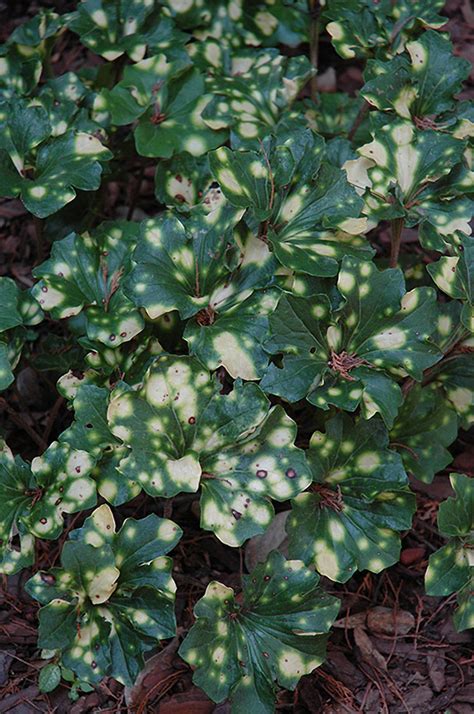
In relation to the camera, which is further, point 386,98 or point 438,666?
Answer: point 386,98

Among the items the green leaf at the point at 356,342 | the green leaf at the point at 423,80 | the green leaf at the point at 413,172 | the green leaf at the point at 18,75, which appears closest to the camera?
the green leaf at the point at 356,342

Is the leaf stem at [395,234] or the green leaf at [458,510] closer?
the green leaf at [458,510]

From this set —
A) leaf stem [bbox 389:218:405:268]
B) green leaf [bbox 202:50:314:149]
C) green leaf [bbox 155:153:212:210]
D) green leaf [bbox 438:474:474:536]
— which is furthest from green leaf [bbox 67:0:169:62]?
green leaf [bbox 438:474:474:536]

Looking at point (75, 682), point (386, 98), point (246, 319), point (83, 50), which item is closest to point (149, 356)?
point (246, 319)

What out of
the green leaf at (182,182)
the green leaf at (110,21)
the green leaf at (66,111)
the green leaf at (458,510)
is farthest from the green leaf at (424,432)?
the green leaf at (110,21)

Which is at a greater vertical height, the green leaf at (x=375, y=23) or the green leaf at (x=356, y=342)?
the green leaf at (x=375, y=23)

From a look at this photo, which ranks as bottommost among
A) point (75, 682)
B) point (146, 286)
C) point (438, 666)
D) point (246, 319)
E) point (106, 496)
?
point (438, 666)

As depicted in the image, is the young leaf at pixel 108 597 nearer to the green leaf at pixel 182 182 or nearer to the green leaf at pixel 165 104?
the green leaf at pixel 182 182

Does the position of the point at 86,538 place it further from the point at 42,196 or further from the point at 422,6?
the point at 422,6
